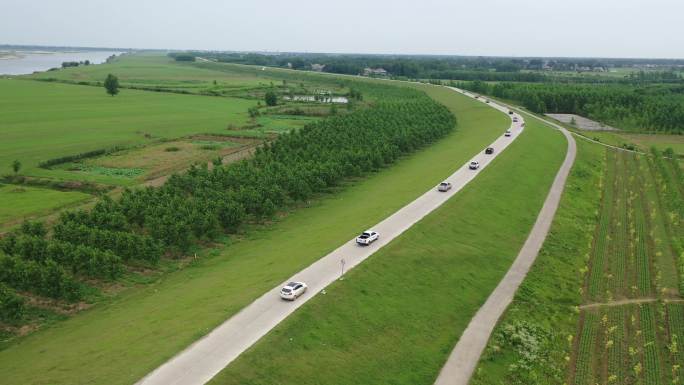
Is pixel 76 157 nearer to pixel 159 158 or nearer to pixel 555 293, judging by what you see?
pixel 159 158

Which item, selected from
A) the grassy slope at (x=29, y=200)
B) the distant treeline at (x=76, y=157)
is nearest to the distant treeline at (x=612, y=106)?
the distant treeline at (x=76, y=157)

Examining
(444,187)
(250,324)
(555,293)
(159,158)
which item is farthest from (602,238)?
(159,158)

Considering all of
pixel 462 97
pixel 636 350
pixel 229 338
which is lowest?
pixel 636 350

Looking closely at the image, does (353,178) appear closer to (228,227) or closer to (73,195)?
(228,227)

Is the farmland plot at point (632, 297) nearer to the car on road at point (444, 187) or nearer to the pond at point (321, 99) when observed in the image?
the car on road at point (444, 187)

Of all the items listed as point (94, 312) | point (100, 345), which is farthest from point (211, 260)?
point (100, 345)

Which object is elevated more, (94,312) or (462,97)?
(462,97)

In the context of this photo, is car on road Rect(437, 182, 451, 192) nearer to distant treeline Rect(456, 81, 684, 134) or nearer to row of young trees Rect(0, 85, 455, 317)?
row of young trees Rect(0, 85, 455, 317)
